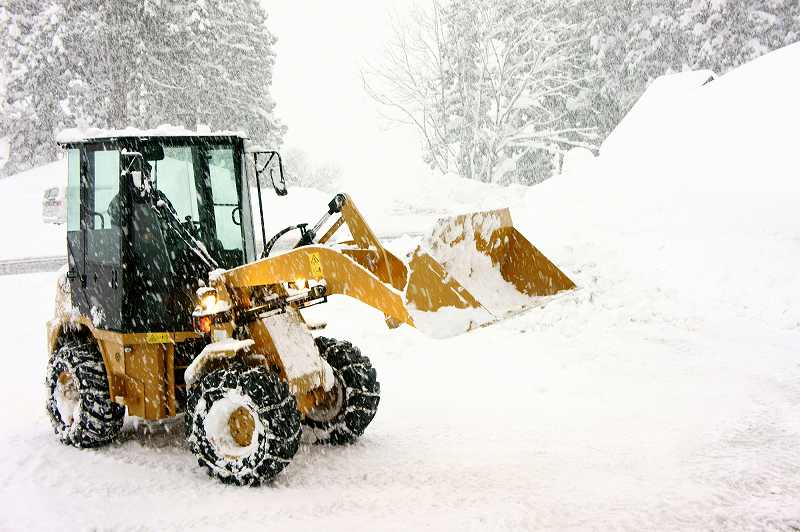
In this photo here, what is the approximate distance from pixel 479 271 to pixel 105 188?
3220 mm

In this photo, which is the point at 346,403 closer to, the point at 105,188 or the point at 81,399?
the point at 81,399

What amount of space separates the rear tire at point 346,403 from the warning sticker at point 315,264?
4.04ft

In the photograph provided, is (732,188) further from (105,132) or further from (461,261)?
(105,132)

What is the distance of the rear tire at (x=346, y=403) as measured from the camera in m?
6.12

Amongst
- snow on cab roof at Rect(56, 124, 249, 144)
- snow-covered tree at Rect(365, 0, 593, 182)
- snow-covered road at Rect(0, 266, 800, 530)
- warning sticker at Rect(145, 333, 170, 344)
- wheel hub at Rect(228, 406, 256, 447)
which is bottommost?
snow-covered road at Rect(0, 266, 800, 530)

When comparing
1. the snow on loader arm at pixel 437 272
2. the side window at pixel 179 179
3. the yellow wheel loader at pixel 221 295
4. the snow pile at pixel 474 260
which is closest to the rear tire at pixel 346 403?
the yellow wheel loader at pixel 221 295

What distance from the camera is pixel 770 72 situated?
16.0m

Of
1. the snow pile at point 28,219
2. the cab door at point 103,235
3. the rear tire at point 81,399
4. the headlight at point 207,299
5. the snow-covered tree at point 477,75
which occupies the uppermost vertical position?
the snow-covered tree at point 477,75

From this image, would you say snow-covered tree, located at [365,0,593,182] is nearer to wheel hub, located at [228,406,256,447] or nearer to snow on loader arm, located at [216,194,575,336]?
snow on loader arm, located at [216,194,575,336]

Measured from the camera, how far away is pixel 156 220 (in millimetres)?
5867

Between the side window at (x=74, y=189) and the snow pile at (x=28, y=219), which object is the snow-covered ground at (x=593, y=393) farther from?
the snow pile at (x=28, y=219)

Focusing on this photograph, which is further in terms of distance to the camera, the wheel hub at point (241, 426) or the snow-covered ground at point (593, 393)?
the wheel hub at point (241, 426)

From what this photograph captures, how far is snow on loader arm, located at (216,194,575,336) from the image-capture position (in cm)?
468

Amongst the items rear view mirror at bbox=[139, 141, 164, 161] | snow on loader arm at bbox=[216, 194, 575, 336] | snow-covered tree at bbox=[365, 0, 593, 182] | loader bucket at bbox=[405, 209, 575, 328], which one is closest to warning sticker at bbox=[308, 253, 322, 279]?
A: snow on loader arm at bbox=[216, 194, 575, 336]
